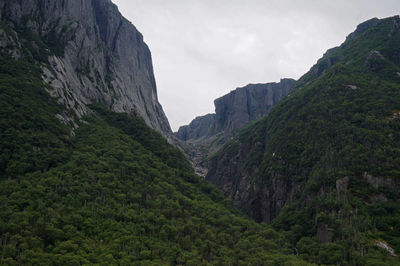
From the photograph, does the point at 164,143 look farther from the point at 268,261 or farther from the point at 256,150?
the point at 268,261

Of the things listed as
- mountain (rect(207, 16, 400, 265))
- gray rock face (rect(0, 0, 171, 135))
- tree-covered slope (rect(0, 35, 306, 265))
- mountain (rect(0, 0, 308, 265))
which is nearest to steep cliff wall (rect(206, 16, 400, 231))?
mountain (rect(207, 16, 400, 265))

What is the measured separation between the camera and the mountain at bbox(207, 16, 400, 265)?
237 ft

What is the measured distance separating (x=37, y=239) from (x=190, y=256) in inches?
1124

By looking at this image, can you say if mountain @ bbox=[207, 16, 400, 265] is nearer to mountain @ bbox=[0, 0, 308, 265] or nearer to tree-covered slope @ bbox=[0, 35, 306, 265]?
mountain @ bbox=[0, 0, 308, 265]

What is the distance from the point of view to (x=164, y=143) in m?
134

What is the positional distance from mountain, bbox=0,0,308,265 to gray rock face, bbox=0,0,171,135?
2.34 feet

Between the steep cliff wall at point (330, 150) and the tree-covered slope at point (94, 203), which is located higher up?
the steep cliff wall at point (330, 150)

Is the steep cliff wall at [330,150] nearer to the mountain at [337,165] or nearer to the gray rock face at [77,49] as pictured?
the mountain at [337,165]

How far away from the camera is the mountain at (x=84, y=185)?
196 ft

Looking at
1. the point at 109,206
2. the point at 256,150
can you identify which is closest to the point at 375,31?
the point at 256,150

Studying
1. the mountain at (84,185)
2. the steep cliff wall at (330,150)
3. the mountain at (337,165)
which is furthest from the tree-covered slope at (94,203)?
the steep cliff wall at (330,150)

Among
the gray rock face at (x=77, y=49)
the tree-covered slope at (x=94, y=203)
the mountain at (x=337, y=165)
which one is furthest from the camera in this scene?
the gray rock face at (x=77, y=49)

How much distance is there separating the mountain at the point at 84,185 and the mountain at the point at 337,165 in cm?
1146

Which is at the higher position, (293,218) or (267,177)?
(267,177)
